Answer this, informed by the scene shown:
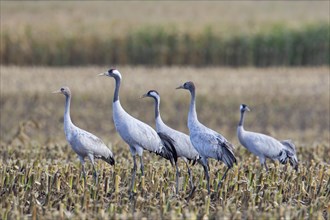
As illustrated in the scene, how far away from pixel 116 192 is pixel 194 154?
5.12 ft

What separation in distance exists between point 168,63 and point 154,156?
14854 mm

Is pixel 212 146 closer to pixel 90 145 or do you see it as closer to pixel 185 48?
pixel 90 145

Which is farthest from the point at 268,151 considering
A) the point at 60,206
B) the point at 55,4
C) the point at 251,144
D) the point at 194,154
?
the point at 55,4

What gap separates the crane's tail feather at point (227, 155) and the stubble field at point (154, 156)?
0.27 metres

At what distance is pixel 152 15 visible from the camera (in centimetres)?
Result: 3569

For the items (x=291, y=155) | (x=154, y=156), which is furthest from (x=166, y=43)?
(x=291, y=155)

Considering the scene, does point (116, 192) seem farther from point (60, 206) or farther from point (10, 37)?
point (10, 37)

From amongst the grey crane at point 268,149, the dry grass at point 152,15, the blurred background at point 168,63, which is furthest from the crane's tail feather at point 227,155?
the dry grass at point 152,15

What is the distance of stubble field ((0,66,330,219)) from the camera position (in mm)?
9641

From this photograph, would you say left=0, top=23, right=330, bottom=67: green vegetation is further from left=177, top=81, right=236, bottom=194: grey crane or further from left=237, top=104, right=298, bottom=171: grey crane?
left=177, top=81, right=236, bottom=194: grey crane

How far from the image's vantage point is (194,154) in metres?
11.3

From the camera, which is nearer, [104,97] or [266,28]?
[104,97]

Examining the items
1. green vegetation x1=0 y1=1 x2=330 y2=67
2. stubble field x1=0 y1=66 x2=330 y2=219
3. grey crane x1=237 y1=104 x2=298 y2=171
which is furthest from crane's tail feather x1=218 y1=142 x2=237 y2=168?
green vegetation x1=0 y1=1 x2=330 y2=67

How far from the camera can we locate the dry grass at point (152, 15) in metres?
30.3
